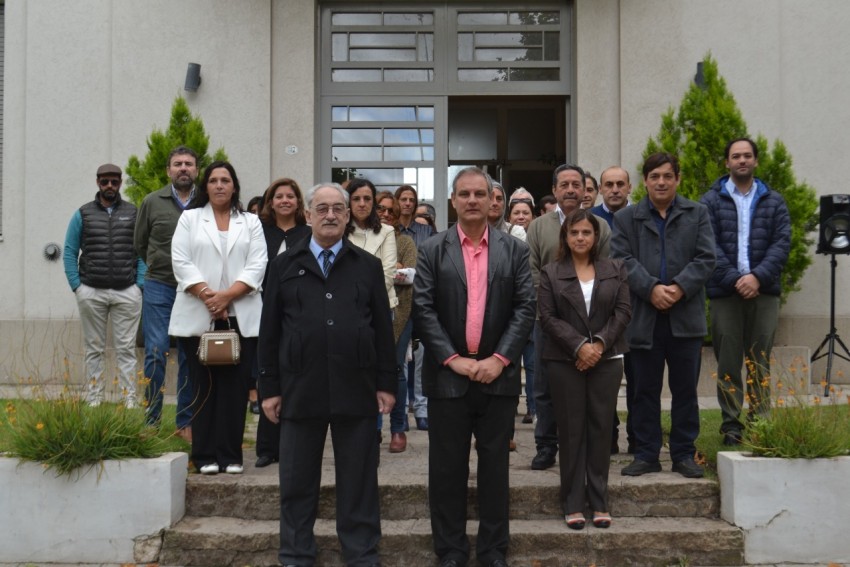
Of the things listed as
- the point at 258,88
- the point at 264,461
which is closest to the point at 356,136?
the point at 258,88

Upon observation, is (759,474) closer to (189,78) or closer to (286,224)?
(286,224)

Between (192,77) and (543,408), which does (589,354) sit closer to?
(543,408)

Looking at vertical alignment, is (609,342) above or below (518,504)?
above

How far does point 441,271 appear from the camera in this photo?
4.59 metres

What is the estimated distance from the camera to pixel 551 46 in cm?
1082

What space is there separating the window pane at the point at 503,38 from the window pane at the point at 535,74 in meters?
0.35

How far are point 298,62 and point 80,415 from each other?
658 cm

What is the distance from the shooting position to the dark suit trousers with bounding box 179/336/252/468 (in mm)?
5387

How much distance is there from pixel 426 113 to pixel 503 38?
4.48 feet

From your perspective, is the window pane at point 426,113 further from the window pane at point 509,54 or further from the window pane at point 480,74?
the window pane at point 509,54

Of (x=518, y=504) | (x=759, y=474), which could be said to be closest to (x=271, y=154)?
(x=518, y=504)

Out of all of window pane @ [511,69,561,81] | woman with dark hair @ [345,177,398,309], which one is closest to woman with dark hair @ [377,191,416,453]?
woman with dark hair @ [345,177,398,309]

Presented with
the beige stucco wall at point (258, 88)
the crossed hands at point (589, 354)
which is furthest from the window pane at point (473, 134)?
the crossed hands at point (589, 354)

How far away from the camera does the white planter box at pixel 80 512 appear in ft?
16.1
